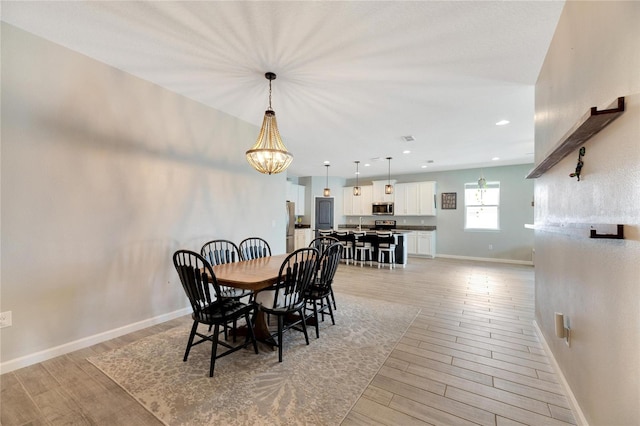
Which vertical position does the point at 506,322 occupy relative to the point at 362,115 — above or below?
below

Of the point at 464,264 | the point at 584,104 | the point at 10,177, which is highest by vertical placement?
the point at 584,104

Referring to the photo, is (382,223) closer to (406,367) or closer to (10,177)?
(406,367)

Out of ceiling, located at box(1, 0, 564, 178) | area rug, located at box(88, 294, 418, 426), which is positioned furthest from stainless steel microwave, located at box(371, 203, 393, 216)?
area rug, located at box(88, 294, 418, 426)

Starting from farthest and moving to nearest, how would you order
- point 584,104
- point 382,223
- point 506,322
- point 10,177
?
point 382,223, point 506,322, point 10,177, point 584,104

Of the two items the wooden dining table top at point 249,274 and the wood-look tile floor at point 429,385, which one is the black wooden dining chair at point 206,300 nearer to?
the wooden dining table top at point 249,274

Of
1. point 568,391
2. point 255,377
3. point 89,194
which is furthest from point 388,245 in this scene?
point 89,194

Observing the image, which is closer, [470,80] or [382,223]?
[470,80]

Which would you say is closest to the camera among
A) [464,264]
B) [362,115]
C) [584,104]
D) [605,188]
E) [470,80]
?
[605,188]

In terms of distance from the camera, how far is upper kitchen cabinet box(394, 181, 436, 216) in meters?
8.10

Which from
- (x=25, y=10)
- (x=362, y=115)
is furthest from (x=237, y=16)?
(x=362, y=115)

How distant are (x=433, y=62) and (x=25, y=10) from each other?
3.38 metres

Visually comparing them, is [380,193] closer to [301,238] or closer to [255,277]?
[301,238]

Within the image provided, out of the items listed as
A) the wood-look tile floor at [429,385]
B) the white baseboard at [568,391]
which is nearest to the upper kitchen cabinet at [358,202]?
the wood-look tile floor at [429,385]

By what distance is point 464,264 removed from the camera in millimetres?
7020
